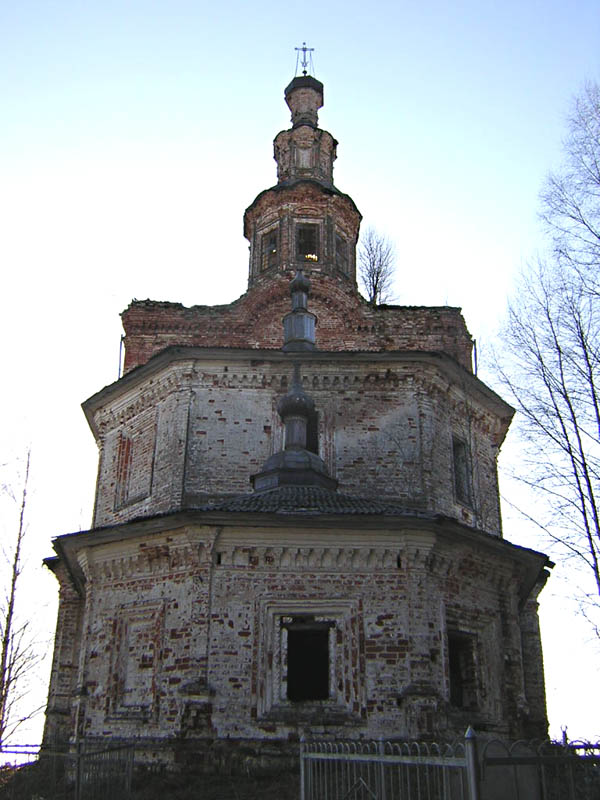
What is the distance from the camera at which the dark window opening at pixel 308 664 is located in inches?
486

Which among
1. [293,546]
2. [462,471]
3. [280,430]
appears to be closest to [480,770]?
[293,546]

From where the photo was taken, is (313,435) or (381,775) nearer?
(381,775)

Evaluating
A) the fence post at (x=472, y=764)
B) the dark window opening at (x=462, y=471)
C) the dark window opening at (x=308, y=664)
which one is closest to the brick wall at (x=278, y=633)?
the dark window opening at (x=308, y=664)

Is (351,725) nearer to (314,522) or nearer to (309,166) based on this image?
(314,522)

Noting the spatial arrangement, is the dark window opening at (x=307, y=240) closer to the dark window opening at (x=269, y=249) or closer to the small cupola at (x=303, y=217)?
the small cupola at (x=303, y=217)

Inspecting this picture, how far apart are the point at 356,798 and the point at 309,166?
54.1ft

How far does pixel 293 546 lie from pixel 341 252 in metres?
10.3

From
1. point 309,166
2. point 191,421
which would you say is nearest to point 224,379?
point 191,421

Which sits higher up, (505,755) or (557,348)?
(557,348)

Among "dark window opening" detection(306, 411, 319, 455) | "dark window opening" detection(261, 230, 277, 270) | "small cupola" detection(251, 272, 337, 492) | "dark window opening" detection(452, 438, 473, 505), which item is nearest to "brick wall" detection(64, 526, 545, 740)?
"small cupola" detection(251, 272, 337, 492)

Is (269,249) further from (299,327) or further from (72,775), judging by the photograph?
(72,775)

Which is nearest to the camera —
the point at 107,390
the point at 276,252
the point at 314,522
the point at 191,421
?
the point at 314,522

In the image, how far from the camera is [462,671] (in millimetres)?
12734

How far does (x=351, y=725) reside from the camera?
10.9m
